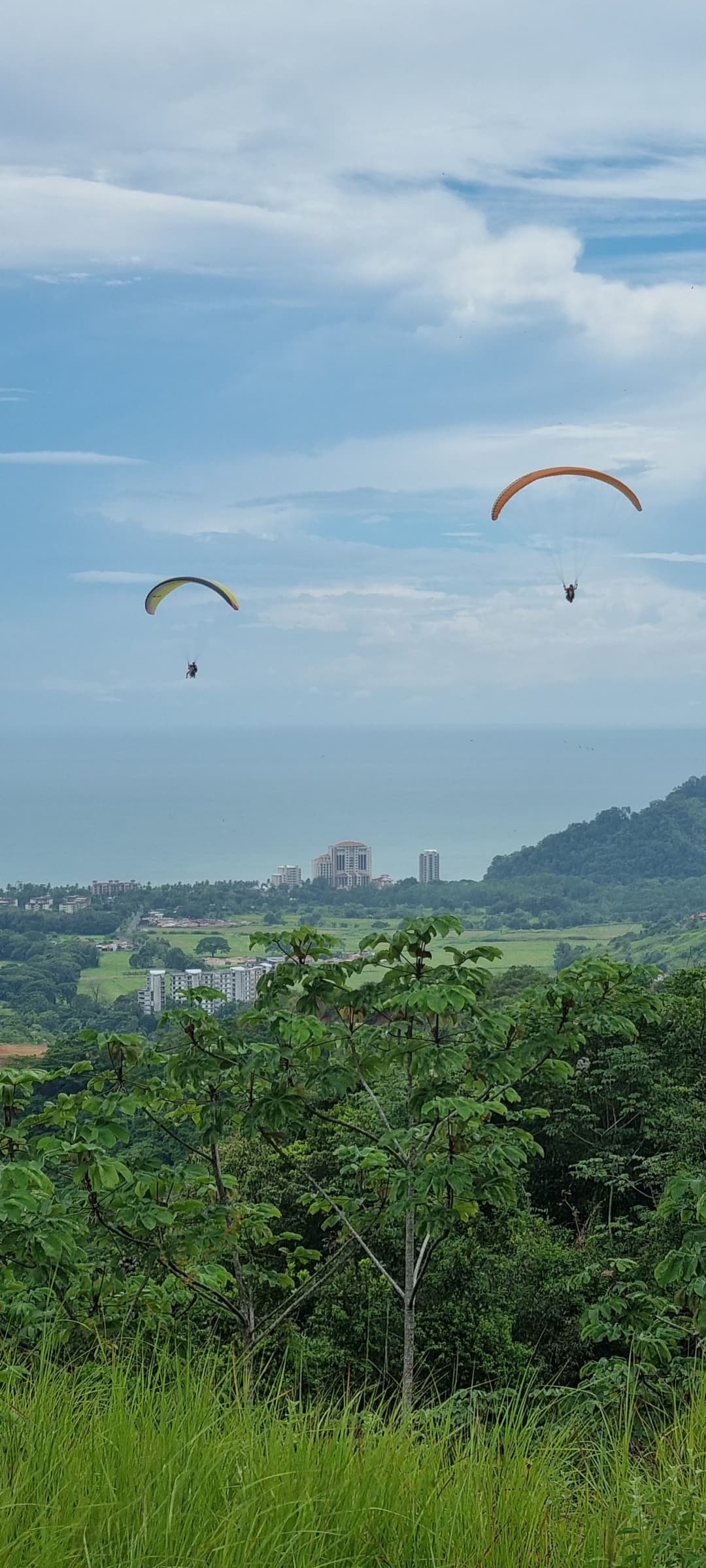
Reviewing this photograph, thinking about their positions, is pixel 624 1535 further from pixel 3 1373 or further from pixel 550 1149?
pixel 550 1149

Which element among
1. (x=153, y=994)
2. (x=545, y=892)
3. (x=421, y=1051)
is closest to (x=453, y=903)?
(x=545, y=892)

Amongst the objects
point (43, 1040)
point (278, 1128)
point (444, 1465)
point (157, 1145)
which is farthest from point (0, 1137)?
point (43, 1040)

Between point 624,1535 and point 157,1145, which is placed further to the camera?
point 157,1145

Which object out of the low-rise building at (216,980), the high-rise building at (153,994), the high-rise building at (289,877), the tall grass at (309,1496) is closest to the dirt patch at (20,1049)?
the low-rise building at (216,980)

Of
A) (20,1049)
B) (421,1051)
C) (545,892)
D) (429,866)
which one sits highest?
(429,866)

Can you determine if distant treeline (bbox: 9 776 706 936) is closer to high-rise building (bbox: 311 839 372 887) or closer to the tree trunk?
high-rise building (bbox: 311 839 372 887)

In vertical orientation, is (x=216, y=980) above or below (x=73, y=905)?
below

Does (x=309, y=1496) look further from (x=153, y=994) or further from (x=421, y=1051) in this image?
(x=153, y=994)
